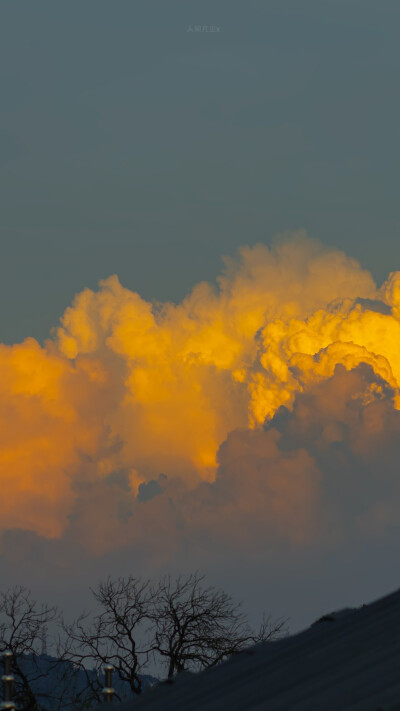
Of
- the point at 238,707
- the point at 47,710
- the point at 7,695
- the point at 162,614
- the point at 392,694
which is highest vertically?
the point at 162,614

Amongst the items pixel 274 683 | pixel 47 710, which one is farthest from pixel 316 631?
pixel 47 710

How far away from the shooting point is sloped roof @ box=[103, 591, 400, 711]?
9.29m

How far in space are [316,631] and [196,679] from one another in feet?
6.34

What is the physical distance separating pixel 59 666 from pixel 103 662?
6.56 ft

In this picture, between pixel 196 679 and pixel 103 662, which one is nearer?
pixel 196 679

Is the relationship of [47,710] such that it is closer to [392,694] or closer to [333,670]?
[333,670]

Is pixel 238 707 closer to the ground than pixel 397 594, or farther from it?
closer to the ground

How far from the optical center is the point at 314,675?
36.1ft

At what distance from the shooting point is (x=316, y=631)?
568 inches

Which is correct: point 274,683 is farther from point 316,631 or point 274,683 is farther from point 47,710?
point 47,710

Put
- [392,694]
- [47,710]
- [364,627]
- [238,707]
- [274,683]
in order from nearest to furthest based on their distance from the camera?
1. [392,694]
2. [238,707]
3. [274,683]
4. [364,627]
5. [47,710]

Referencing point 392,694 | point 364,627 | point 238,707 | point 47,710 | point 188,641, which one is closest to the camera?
point 392,694

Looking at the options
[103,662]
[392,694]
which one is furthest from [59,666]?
[392,694]

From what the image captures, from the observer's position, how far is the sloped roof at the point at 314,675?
30.5 feet
